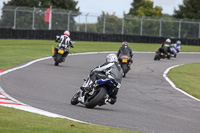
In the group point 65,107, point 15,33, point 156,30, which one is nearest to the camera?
point 65,107

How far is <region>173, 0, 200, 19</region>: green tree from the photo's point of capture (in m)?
86.0

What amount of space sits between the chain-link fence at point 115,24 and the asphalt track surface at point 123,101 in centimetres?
2596

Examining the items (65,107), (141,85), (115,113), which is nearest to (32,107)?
(65,107)

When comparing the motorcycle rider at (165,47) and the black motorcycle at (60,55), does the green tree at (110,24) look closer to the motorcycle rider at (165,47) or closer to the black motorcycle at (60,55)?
the motorcycle rider at (165,47)

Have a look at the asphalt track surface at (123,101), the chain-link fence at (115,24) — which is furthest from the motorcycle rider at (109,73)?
the chain-link fence at (115,24)

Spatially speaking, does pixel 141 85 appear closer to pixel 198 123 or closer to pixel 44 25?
pixel 198 123

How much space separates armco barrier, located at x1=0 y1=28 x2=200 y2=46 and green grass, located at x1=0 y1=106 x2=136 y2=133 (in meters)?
31.7

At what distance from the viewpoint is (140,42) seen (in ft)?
148

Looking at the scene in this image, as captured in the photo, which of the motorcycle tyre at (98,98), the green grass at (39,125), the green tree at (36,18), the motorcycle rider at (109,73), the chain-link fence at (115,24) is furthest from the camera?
the chain-link fence at (115,24)

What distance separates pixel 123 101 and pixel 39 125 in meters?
5.30

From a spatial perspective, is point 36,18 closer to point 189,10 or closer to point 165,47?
point 165,47

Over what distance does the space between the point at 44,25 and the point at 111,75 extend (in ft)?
117

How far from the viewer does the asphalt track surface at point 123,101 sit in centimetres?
888

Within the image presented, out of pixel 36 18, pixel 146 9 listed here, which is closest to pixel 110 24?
pixel 36 18
